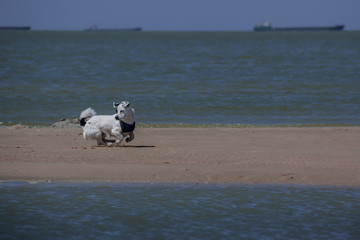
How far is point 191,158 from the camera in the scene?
1297cm

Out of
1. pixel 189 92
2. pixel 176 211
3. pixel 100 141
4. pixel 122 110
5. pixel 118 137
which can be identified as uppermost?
pixel 189 92

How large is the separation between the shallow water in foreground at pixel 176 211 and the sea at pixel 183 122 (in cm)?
2

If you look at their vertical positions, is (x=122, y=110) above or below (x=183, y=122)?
above

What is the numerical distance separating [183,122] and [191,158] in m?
8.87

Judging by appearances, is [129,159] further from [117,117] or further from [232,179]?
[232,179]

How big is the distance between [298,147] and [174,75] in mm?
31181

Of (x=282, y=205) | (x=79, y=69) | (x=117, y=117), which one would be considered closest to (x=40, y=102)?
(x=117, y=117)

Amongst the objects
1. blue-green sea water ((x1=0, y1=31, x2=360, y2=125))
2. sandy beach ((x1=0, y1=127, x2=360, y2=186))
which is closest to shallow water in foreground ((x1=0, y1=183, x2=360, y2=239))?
sandy beach ((x1=0, y1=127, x2=360, y2=186))

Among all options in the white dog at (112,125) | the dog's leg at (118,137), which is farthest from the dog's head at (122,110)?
the dog's leg at (118,137)

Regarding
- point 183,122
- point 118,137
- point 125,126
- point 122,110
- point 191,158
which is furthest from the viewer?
point 183,122

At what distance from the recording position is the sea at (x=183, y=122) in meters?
9.11

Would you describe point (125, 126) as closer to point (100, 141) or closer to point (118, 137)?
point (118, 137)

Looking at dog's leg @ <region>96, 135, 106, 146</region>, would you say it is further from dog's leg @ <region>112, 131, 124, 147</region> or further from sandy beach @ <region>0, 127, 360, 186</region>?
dog's leg @ <region>112, 131, 124, 147</region>

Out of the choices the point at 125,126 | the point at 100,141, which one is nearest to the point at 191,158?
the point at 125,126
